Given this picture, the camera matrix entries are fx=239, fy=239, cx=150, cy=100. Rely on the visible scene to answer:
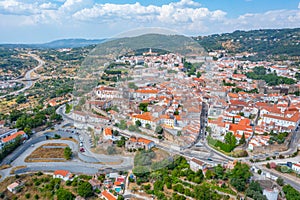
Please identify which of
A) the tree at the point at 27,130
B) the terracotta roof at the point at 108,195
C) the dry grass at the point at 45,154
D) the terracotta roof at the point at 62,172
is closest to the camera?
the terracotta roof at the point at 108,195

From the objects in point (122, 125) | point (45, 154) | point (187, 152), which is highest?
point (122, 125)

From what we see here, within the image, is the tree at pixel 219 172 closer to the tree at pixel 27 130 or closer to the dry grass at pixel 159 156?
the dry grass at pixel 159 156

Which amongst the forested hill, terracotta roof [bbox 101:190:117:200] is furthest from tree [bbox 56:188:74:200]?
the forested hill

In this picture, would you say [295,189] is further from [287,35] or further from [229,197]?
[287,35]

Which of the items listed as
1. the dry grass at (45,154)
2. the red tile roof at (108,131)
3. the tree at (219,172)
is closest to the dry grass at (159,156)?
the red tile roof at (108,131)

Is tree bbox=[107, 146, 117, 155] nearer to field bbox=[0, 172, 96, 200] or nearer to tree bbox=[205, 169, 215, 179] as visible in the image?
field bbox=[0, 172, 96, 200]

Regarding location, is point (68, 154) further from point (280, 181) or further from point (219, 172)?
point (280, 181)

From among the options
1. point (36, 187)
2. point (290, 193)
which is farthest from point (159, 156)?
point (36, 187)

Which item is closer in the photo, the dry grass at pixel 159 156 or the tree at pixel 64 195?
the dry grass at pixel 159 156

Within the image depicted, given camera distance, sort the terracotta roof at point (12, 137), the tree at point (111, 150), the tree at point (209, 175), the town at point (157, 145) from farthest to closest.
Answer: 1. the terracotta roof at point (12, 137)
2. the tree at point (209, 175)
3. the tree at point (111, 150)
4. the town at point (157, 145)

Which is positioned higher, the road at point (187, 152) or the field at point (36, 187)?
the road at point (187, 152)
